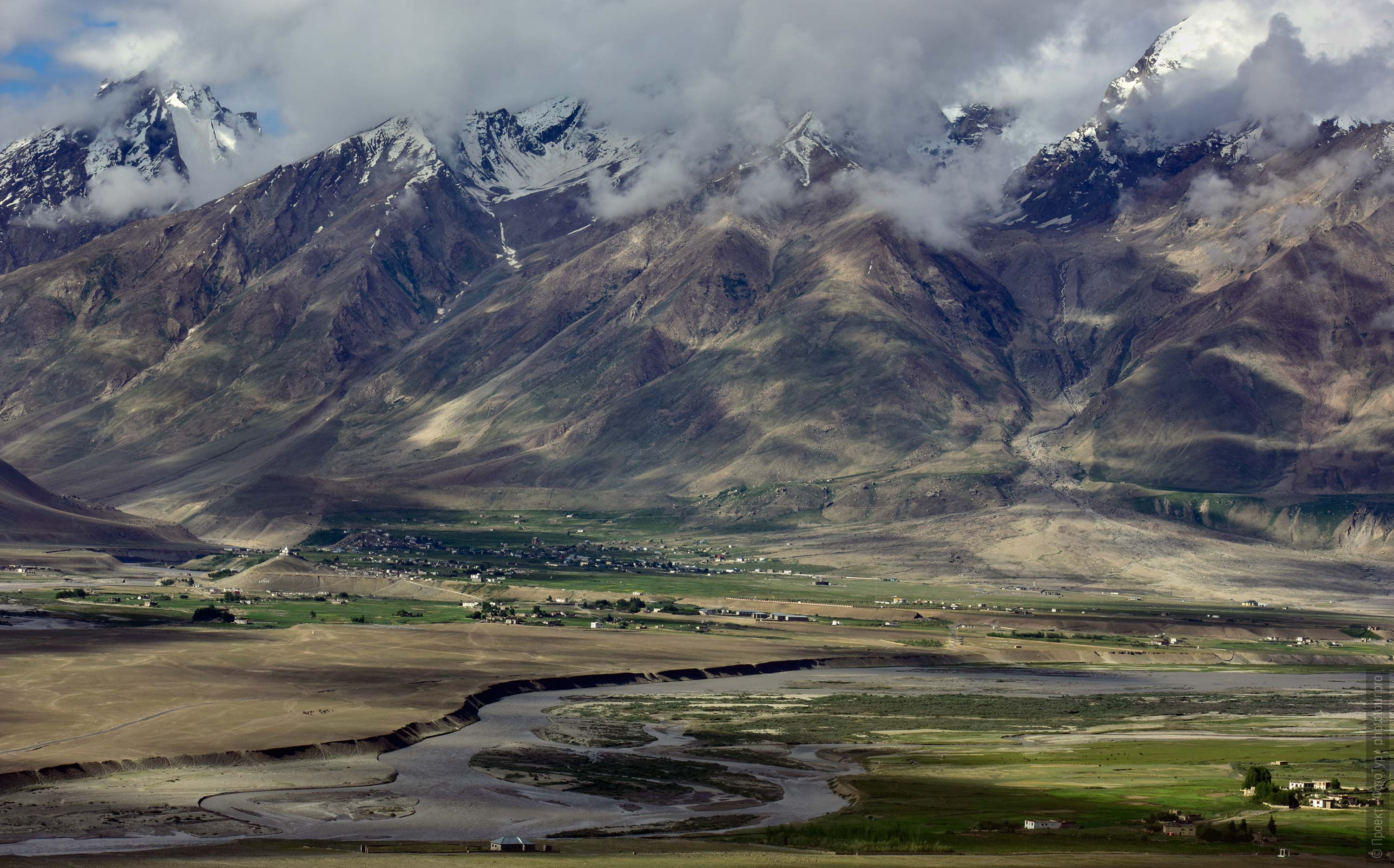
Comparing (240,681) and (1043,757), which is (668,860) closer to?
(1043,757)

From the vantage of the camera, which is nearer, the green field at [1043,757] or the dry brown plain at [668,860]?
the dry brown plain at [668,860]

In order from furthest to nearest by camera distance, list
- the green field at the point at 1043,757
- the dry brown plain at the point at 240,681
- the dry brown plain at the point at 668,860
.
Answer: the dry brown plain at the point at 240,681 < the green field at the point at 1043,757 < the dry brown plain at the point at 668,860

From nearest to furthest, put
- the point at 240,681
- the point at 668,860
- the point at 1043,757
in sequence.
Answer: the point at 668,860
the point at 1043,757
the point at 240,681

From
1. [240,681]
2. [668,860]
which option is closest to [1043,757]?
[668,860]

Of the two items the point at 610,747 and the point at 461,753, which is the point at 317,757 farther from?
the point at 610,747

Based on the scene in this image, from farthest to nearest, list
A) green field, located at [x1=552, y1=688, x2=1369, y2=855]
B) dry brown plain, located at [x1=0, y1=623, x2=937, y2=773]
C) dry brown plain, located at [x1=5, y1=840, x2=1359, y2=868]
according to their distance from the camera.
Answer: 1. dry brown plain, located at [x1=0, y1=623, x2=937, y2=773]
2. green field, located at [x1=552, y1=688, x2=1369, y2=855]
3. dry brown plain, located at [x1=5, y1=840, x2=1359, y2=868]

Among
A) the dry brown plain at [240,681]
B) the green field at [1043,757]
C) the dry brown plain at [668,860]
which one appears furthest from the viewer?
the dry brown plain at [240,681]

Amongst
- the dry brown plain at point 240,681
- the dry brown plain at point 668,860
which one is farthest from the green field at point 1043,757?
the dry brown plain at point 240,681

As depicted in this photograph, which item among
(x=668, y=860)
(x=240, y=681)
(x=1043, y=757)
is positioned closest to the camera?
(x=668, y=860)

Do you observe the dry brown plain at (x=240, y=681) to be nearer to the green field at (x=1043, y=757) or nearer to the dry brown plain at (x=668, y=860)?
the green field at (x=1043, y=757)

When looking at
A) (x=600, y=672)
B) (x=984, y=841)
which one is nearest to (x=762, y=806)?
(x=984, y=841)

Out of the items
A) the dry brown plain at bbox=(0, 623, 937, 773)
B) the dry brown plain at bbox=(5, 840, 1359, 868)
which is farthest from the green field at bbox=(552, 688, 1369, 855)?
the dry brown plain at bbox=(0, 623, 937, 773)

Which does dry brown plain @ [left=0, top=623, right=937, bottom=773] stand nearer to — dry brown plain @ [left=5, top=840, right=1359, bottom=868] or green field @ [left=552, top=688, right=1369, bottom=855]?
green field @ [left=552, top=688, right=1369, bottom=855]
